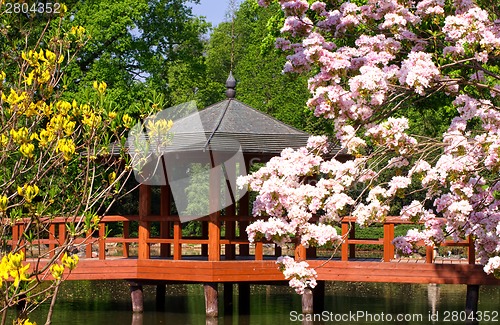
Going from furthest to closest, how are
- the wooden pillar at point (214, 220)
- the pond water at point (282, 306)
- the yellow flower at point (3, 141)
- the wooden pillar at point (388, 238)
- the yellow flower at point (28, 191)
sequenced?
the pond water at point (282, 306) → the wooden pillar at point (214, 220) → the wooden pillar at point (388, 238) → the yellow flower at point (3, 141) → the yellow flower at point (28, 191)

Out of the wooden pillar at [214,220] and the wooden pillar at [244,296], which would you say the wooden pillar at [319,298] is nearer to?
the wooden pillar at [244,296]

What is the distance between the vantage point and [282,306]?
75.9 ft

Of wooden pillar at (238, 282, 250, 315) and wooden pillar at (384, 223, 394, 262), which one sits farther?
wooden pillar at (238, 282, 250, 315)

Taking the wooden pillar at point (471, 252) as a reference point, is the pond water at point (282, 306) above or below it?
below

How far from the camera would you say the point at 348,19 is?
12.4 meters

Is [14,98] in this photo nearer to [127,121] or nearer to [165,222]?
[127,121]

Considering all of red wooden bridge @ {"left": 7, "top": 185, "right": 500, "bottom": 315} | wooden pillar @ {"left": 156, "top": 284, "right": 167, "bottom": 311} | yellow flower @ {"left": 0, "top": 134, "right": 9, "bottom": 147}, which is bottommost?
wooden pillar @ {"left": 156, "top": 284, "right": 167, "bottom": 311}

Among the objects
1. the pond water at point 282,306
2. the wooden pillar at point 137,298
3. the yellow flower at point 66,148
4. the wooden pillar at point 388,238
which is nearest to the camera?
the yellow flower at point 66,148

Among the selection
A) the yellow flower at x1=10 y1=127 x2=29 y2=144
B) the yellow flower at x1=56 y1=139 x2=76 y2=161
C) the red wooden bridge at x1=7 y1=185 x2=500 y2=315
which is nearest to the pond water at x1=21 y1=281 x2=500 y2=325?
the red wooden bridge at x1=7 y1=185 x2=500 y2=315

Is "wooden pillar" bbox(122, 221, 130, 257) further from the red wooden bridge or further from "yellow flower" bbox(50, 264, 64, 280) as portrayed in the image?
"yellow flower" bbox(50, 264, 64, 280)

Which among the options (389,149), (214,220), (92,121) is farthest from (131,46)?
(92,121)

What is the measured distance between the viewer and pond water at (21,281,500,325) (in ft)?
67.5

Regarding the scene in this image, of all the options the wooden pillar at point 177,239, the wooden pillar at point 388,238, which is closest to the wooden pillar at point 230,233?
the wooden pillar at point 177,239

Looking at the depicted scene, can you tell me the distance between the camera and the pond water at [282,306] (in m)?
20.6
